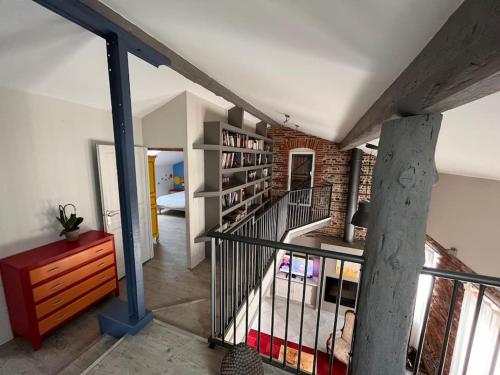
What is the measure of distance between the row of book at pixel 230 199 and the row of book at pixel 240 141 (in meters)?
0.86

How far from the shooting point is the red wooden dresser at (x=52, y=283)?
1761 mm

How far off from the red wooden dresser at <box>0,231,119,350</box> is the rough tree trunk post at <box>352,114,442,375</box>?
8.19ft

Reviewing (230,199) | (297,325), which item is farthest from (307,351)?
(230,199)

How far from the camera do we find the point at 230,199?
3689 millimetres

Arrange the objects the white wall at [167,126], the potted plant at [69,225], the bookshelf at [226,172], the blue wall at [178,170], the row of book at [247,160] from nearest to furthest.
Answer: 1. the potted plant at [69,225]
2. the white wall at [167,126]
3. the bookshelf at [226,172]
4. the row of book at [247,160]
5. the blue wall at [178,170]

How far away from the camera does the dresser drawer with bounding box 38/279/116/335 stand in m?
1.86

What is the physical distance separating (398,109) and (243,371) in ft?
5.56

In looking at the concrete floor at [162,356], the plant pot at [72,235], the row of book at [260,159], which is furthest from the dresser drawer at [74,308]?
the row of book at [260,159]

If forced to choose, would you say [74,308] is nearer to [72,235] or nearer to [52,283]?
[52,283]

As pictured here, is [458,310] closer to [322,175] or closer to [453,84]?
[322,175]

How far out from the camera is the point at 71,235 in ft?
7.15

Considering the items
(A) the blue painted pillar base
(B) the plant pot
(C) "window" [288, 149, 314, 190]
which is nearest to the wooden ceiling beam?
(A) the blue painted pillar base

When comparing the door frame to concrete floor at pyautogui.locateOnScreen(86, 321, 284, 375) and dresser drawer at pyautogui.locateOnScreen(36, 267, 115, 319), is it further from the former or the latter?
concrete floor at pyautogui.locateOnScreen(86, 321, 284, 375)

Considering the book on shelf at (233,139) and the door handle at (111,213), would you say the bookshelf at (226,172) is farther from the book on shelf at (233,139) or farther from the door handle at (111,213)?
the door handle at (111,213)
